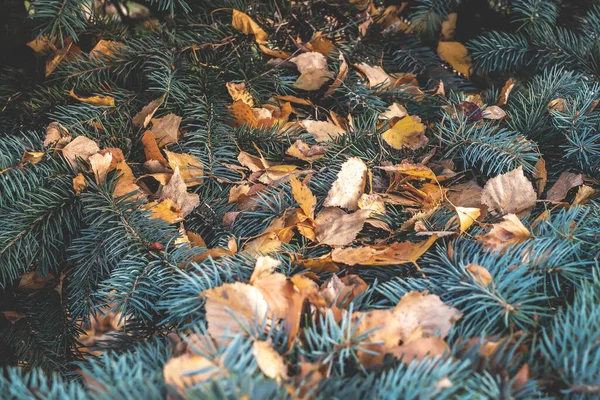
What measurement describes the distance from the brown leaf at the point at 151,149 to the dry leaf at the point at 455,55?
0.74 meters

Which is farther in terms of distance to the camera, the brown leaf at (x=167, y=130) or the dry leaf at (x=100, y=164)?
the brown leaf at (x=167, y=130)

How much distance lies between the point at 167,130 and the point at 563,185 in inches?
28.1

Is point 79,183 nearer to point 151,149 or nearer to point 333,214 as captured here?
point 151,149

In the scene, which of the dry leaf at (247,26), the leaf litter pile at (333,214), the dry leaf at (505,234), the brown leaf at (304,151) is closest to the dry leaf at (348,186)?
the leaf litter pile at (333,214)

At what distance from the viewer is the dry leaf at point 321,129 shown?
1.05m

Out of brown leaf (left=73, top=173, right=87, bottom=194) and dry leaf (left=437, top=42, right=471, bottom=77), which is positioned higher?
dry leaf (left=437, top=42, right=471, bottom=77)

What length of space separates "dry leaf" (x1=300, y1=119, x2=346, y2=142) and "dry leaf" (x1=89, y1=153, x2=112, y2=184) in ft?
1.23

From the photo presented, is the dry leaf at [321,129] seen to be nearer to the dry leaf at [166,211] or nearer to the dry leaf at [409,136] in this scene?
the dry leaf at [409,136]

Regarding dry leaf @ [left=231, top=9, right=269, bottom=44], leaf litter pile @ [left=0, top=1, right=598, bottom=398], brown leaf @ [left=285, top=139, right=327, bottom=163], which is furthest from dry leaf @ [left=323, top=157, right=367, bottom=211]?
dry leaf @ [left=231, top=9, right=269, bottom=44]

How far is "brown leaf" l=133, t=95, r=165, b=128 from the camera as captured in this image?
104 cm

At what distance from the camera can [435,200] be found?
0.89 m

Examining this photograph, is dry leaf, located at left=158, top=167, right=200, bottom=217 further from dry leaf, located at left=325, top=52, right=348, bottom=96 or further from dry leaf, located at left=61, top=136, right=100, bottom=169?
dry leaf, located at left=325, top=52, right=348, bottom=96

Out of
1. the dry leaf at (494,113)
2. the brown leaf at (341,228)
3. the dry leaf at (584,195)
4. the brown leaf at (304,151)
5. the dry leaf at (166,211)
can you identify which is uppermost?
the dry leaf at (494,113)

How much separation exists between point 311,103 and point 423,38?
413 millimetres
